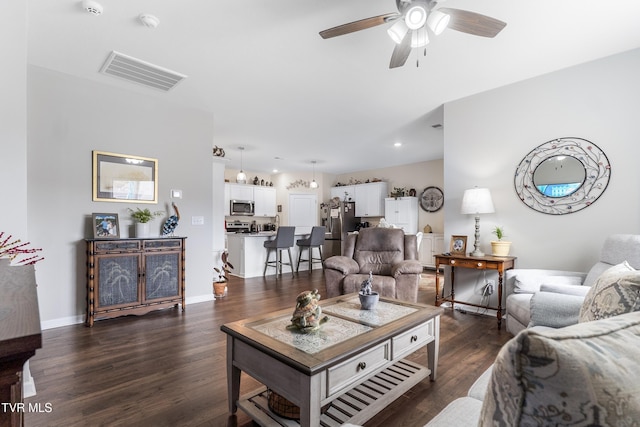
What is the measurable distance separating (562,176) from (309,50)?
277cm

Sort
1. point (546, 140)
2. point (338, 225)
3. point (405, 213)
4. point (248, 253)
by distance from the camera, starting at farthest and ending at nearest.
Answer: point (338, 225) < point (405, 213) < point (248, 253) < point (546, 140)

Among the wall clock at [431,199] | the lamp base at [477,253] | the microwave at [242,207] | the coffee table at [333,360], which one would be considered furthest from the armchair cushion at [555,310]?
the microwave at [242,207]

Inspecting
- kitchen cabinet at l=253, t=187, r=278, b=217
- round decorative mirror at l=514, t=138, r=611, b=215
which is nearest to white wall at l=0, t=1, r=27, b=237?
round decorative mirror at l=514, t=138, r=611, b=215

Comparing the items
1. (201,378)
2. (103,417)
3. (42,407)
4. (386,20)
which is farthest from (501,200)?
(42,407)

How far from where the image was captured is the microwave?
317 inches

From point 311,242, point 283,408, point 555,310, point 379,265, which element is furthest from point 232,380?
point 311,242

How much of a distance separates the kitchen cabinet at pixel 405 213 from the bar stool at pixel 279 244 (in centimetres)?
287

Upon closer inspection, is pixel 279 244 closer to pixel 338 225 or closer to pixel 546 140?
pixel 338 225

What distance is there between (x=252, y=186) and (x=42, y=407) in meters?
6.96

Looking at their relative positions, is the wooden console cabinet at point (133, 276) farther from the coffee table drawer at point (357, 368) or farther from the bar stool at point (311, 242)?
the bar stool at point (311, 242)

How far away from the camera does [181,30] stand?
2412 mm

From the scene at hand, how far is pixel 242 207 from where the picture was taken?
8242 millimetres

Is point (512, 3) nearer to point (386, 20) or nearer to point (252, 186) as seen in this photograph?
point (386, 20)

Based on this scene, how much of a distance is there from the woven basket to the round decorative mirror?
10.3ft
